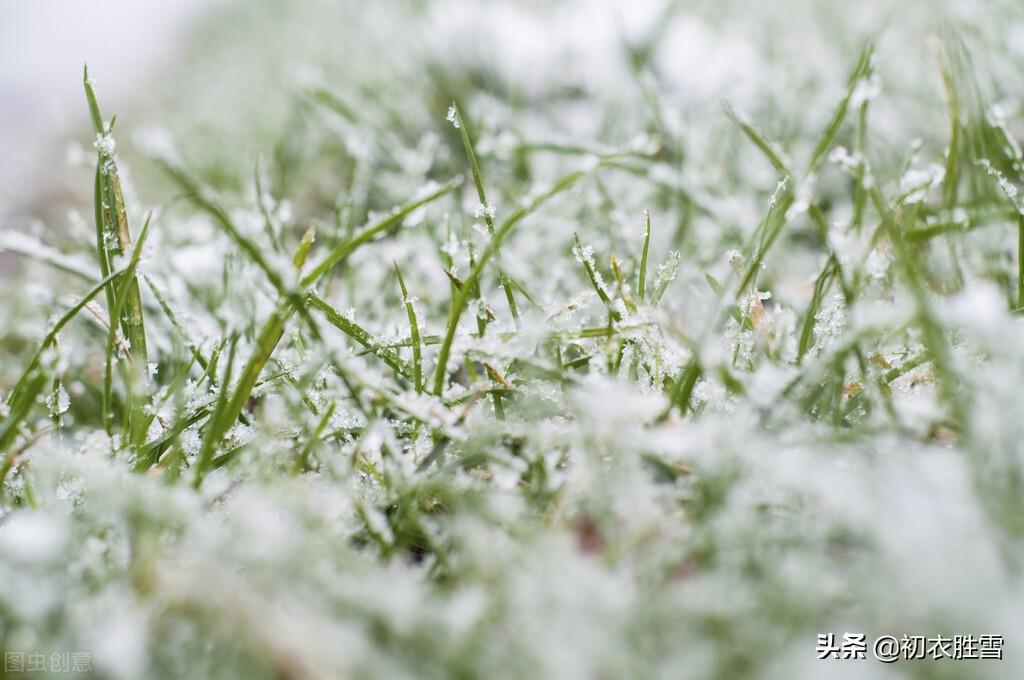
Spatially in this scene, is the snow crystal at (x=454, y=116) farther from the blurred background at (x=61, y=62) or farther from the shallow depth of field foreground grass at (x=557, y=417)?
the blurred background at (x=61, y=62)

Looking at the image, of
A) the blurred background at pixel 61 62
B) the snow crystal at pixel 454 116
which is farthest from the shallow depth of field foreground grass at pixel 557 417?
the blurred background at pixel 61 62

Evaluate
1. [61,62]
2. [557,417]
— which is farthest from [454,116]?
[61,62]

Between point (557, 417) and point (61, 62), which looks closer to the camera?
point (557, 417)

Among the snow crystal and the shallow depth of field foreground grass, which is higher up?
the snow crystal

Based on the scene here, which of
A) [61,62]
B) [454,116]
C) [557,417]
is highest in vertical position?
[61,62]

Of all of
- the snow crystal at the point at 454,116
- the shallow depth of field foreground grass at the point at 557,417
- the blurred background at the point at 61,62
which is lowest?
the shallow depth of field foreground grass at the point at 557,417

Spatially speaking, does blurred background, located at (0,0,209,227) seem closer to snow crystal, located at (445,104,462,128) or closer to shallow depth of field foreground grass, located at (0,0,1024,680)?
shallow depth of field foreground grass, located at (0,0,1024,680)

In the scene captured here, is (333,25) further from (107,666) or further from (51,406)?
(107,666)

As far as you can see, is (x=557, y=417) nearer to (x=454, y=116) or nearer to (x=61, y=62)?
(x=454, y=116)

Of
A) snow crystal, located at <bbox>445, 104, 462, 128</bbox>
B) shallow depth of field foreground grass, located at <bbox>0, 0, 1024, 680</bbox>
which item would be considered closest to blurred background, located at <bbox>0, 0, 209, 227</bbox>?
shallow depth of field foreground grass, located at <bbox>0, 0, 1024, 680</bbox>
